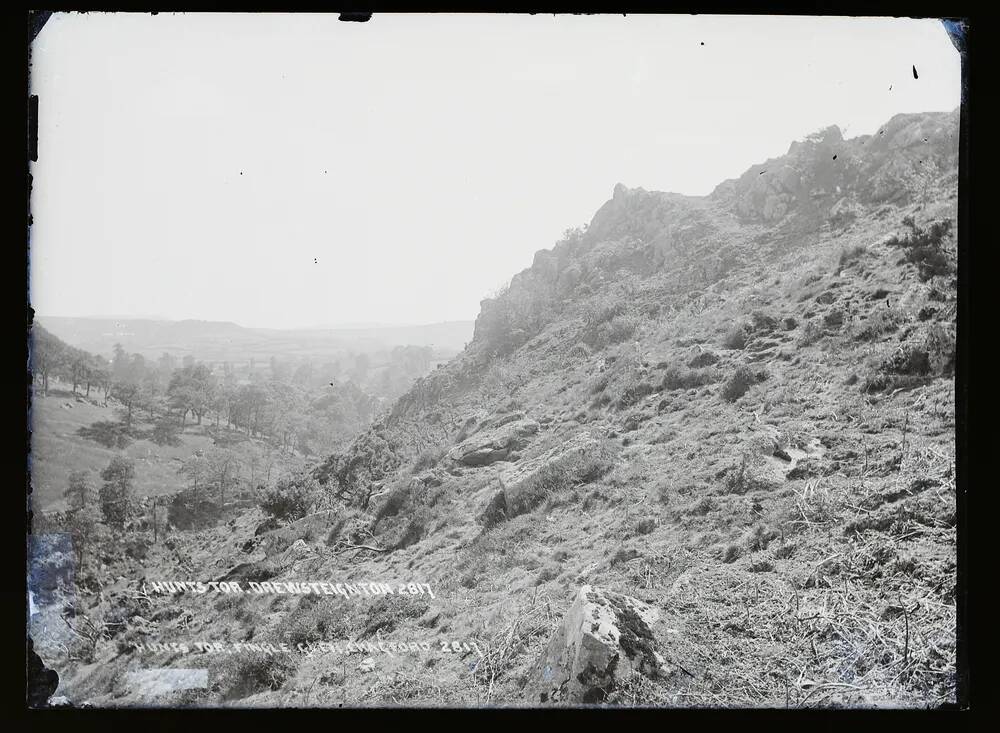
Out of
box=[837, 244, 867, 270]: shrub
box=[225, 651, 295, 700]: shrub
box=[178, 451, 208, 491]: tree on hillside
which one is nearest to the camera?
box=[225, 651, 295, 700]: shrub

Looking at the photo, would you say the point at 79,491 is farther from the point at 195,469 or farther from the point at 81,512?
the point at 195,469

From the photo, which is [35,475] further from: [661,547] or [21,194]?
[661,547]

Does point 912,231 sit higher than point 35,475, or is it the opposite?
point 912,231

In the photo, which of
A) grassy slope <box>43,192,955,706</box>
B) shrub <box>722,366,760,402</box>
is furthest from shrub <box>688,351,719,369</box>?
shrub <box>722,366,760,402</box>

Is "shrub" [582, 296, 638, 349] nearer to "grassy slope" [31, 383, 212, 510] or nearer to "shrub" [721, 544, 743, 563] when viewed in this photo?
"shrub" [721, 544, 743, 563]

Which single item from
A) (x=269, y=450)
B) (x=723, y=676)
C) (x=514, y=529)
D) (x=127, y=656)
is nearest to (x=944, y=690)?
(x=723, y=676)
